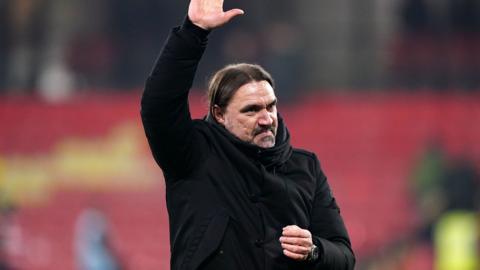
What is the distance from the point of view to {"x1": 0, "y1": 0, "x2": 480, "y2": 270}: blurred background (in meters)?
10.2

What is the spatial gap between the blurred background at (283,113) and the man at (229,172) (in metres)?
6.61

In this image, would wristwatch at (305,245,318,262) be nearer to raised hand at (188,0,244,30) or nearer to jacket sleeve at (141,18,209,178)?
jacket sleeve at (141,18,209,178)

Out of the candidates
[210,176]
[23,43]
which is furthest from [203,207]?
[23,43]

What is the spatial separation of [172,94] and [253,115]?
1.01 feet

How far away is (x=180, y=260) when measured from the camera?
3.35 metres

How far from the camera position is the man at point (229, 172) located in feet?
10.8

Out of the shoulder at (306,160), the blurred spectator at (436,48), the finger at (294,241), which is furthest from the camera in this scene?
the blurred spectator at (436,48)

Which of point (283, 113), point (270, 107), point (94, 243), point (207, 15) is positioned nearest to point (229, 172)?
point (270, 107)

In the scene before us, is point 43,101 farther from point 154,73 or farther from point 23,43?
point 154,73

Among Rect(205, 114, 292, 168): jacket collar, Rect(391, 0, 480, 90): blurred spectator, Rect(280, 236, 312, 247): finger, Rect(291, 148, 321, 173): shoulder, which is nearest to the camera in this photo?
Rect(280, 236, 312, 247): finger

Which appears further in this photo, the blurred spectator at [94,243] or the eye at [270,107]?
the blurred spectator at [94,243]

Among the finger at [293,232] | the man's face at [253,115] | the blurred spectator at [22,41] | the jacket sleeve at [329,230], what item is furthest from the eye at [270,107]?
the blurred spectator at [22,41]

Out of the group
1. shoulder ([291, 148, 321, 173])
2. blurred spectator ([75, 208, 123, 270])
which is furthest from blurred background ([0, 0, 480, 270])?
shoulder ([291, 148, 321, 173])

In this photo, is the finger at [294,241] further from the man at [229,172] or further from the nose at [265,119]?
the nose at [265,119]
